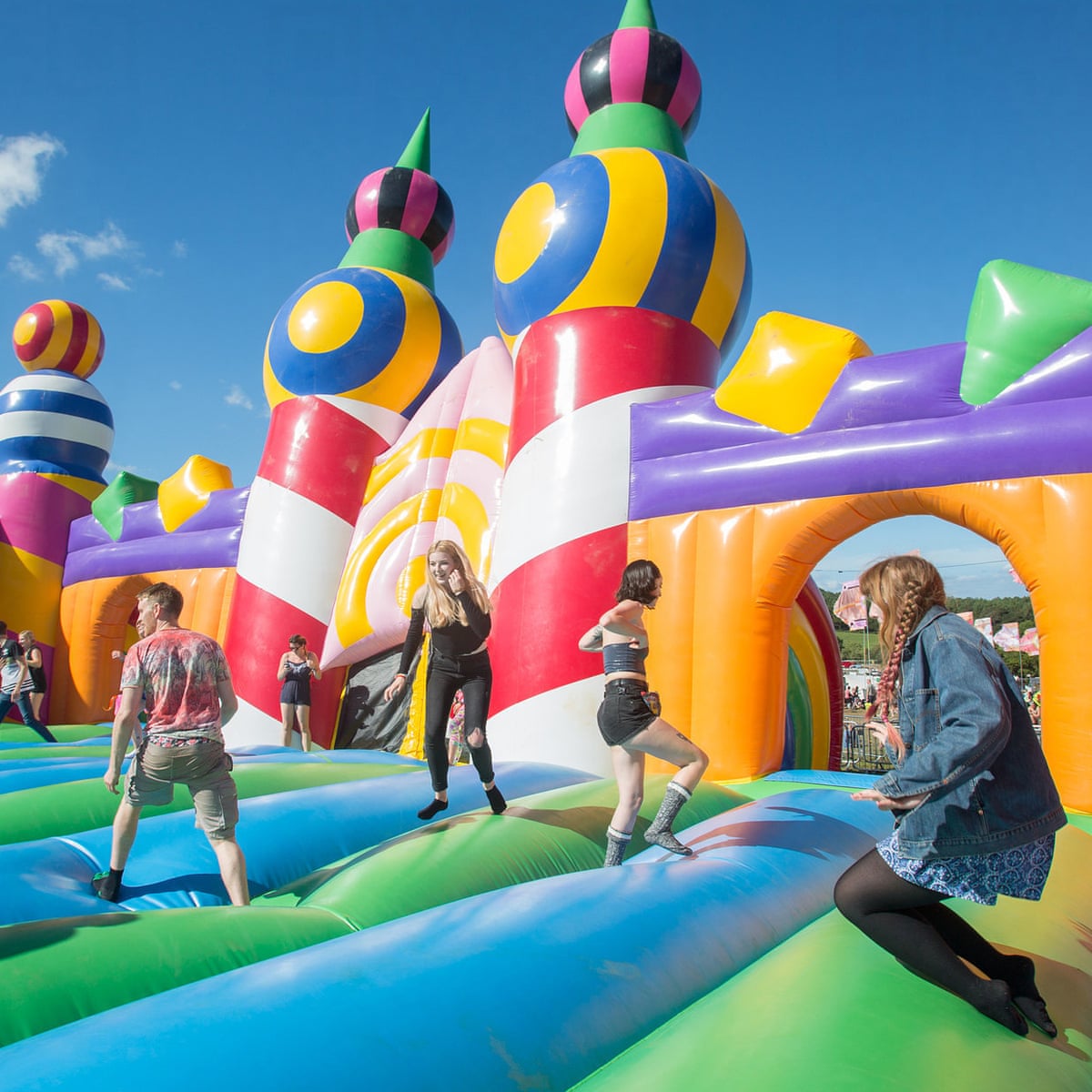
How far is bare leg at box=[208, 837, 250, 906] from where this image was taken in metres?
2.35

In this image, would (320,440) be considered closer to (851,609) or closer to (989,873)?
(989,873)

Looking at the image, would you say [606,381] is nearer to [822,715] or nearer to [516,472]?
[516,472]

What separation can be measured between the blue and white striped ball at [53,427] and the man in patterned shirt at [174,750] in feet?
25.7

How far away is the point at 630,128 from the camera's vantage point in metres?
5.76

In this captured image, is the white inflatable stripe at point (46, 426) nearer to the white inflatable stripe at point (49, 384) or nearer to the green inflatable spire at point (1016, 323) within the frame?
the white inflatable stripe at point (49, 384)

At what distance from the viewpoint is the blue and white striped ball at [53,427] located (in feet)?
29.6

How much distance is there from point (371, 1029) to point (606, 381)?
4271 mm

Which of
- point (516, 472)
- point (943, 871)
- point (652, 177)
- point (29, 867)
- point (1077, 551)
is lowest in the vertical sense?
point (29, 867)

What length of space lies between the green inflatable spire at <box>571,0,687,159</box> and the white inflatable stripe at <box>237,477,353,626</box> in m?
3.33

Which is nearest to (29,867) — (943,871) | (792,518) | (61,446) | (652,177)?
(943,871)

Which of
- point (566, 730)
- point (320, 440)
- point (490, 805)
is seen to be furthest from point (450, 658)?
point (320, 440)

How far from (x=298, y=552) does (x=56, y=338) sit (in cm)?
490

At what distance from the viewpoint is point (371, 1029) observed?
1251mm

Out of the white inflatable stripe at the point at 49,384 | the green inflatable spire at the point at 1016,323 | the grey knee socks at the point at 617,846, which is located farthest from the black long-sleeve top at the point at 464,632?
the white inflatable stripe at the point at 49,384
